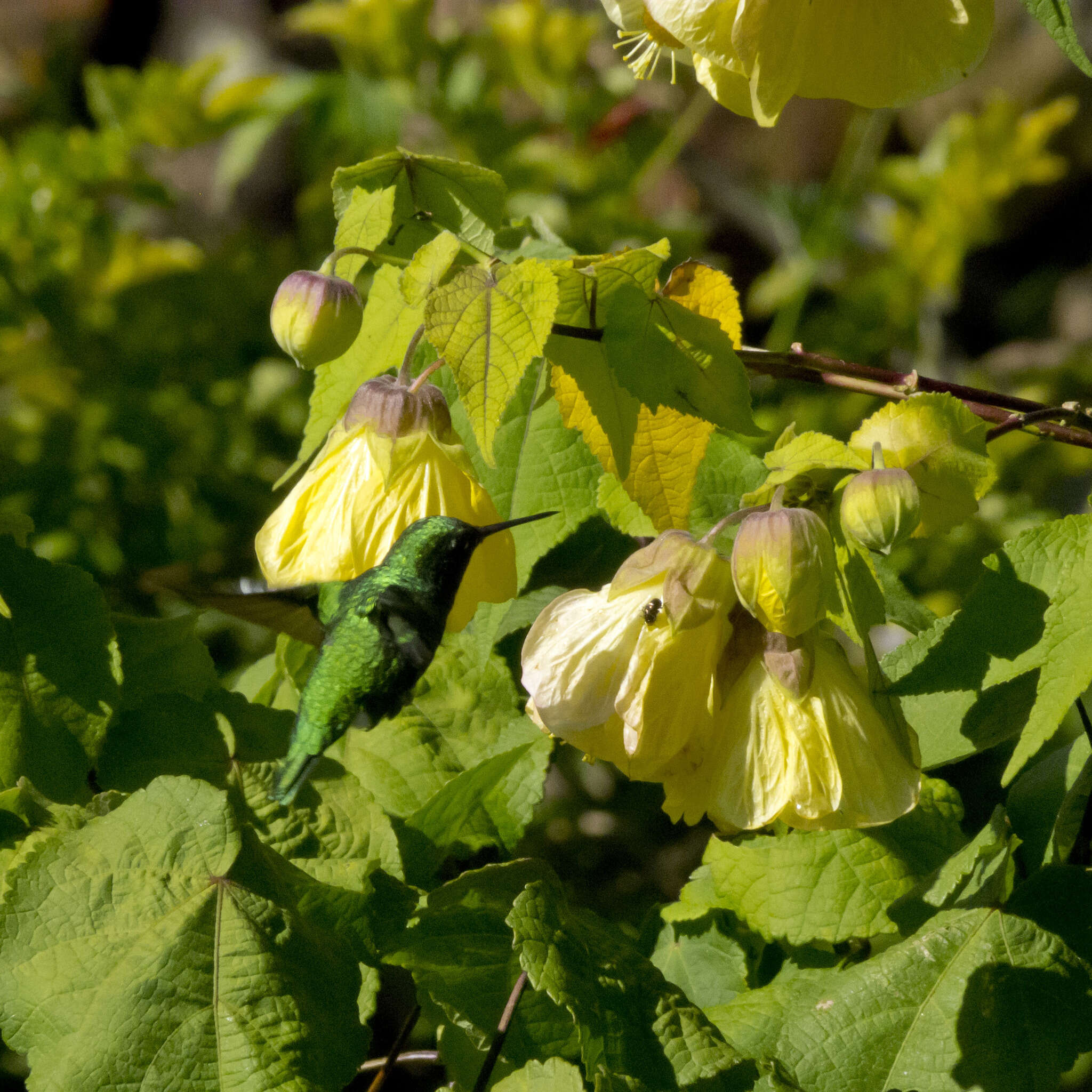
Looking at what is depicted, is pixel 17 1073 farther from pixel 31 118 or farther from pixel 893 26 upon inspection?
pixel 31 118

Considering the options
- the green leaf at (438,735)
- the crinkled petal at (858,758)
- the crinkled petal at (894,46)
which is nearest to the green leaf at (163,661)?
the green leaf at (438,735)

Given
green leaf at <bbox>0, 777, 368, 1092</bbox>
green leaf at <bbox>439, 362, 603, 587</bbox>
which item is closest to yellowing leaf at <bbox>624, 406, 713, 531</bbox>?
green leaf at <bbox>439, 362, 603, 587</bbox>

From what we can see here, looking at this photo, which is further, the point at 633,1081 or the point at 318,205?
the point at 318,205

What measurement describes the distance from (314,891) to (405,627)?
0.64 ft

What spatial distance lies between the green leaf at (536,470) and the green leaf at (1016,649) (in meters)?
0.26

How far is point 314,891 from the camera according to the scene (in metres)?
0.72

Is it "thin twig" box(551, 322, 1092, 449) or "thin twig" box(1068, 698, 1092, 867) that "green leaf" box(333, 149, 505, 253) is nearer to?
"thin twig" box(551, 322, 1092, 449)

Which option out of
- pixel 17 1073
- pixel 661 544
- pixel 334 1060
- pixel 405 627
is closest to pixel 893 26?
pixel 661 544

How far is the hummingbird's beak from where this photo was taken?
0.77 metres

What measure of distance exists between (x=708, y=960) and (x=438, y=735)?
25 centimetres

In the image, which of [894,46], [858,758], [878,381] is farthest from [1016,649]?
[894,46]

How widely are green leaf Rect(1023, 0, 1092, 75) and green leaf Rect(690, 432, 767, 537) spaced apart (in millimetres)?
339

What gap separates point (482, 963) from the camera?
0.73 m

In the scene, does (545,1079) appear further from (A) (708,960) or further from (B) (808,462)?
(B) (808,462)
